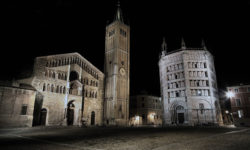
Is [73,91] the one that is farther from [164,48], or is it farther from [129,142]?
[164,48]

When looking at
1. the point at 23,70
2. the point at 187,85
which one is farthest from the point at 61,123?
the point at 187,85

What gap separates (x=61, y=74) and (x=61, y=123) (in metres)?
11.1

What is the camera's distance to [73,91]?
41531mm

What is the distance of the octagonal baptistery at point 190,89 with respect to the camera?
46281mm

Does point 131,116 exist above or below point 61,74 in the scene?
below

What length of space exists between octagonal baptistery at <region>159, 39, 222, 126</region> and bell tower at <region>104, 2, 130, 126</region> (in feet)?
43.6

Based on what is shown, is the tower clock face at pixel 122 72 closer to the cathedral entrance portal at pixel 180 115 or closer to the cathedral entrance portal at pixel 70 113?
the cathedral entrance portal at pixel 70 113

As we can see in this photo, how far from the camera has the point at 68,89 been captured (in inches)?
1550

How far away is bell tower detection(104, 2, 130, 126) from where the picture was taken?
47.0 meters

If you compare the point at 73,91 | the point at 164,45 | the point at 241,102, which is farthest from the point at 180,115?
the point at 73,91

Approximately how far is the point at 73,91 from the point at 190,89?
107 feet

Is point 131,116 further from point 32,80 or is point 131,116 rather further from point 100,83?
point 32,80

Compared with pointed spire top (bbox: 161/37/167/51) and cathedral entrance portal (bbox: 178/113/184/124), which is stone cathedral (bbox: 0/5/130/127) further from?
cathedral entrance portal (bbox: 178/113/184/124)

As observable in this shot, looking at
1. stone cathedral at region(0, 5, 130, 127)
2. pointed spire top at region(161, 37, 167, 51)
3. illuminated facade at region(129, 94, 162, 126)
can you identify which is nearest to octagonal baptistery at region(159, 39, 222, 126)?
pointed spire top at region(161, 37, 167, 51)
